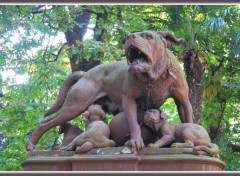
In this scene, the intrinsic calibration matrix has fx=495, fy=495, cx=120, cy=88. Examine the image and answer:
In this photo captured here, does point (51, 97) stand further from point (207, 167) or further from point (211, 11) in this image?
point (207, 167)

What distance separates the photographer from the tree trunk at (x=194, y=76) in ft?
45.7

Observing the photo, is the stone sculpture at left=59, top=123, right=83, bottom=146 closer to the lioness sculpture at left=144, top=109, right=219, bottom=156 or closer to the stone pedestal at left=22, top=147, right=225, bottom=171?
the stone pedestal at left=22, top=147, right=225, bottom=171

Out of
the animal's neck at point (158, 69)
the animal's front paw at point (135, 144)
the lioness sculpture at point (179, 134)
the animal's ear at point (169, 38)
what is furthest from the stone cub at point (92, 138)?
the animal's ear at point (169, 38)

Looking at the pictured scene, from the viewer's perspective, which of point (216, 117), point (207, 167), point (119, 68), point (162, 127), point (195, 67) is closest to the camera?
point (207, 167)

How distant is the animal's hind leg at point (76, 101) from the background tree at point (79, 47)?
6346 millimetres

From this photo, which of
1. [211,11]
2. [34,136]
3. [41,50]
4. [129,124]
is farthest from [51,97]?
[129,124]

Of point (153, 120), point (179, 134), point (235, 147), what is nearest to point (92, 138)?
point (153, 120)

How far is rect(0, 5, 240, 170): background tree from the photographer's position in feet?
45.5

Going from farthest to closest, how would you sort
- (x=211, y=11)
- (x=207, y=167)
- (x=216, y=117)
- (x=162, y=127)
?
1. (x=216, y=117)
2. (x=211, y=11)
3. (x=162, y=127)
4. (x=207, y=167)

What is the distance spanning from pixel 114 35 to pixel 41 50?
7.44ft

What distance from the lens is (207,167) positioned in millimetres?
5684

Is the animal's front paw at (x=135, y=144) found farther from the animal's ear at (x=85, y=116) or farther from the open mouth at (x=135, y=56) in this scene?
the open mouth at (x=135, y=56)

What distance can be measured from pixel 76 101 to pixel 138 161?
1.43 metres

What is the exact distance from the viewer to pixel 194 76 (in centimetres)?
1401
